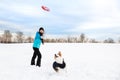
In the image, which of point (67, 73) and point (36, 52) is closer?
point (67, 73)

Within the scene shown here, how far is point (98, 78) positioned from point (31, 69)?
9.09ft

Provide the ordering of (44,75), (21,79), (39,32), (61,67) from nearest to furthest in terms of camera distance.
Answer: (21,79) → (44,75) → (61,67) → (39,32)

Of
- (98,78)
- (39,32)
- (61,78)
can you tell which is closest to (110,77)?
(98,78)

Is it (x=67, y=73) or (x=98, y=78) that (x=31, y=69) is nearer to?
(x=67, y=73)

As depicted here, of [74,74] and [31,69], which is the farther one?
[31,69]

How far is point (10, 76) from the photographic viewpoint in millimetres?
8617

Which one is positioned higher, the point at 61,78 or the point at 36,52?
the point at 36,52

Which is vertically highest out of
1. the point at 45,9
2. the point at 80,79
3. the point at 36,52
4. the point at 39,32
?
the point at 45,9

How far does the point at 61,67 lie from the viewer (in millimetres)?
9758

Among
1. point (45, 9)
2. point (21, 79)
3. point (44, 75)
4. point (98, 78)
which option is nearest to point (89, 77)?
point (98, 78)

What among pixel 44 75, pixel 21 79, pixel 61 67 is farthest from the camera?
pixel 61 67

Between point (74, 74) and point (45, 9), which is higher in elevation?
point (45, 9)

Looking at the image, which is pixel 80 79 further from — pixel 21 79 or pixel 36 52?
pixel 36 52

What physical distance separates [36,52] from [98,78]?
3.41 meters
